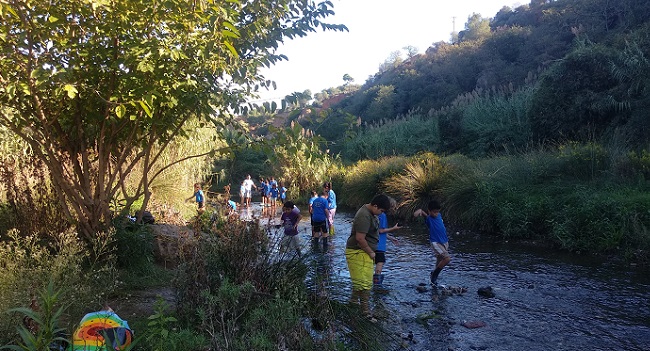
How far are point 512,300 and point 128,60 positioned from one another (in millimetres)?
6647

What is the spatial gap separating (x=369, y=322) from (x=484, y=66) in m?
42.0

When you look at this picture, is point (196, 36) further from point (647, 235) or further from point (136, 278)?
point (647, 235)

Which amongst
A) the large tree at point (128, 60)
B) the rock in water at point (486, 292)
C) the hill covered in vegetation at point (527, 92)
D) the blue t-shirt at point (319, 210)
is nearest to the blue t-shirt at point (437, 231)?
the rock in water at point (486, 292)

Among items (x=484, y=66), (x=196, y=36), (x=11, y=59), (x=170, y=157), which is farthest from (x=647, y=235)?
(x=484, y=66)

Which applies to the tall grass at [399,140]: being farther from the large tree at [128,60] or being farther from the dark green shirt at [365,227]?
the large tree at [128,60]

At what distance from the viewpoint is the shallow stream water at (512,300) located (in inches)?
225

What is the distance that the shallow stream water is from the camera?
571cm

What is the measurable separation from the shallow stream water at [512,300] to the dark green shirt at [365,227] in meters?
0.46

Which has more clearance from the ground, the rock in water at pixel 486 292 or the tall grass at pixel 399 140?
the tall grass at pixel 399 140

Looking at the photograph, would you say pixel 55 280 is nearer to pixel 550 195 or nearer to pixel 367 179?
pixel 550 195

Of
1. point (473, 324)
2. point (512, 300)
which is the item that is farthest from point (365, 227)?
point (512, 300)

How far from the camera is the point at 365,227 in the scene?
6.38 metres

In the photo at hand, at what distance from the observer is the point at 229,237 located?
16.8 ft

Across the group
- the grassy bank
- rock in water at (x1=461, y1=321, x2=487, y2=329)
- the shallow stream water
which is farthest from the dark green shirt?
the grassy bank
